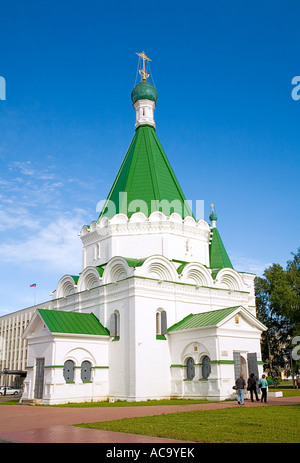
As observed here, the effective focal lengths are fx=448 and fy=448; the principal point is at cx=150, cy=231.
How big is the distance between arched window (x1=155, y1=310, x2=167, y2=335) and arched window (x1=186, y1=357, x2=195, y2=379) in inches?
72.0

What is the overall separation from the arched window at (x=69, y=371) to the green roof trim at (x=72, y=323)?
140 centimetres

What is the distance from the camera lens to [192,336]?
20.8m

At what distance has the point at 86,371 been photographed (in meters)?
21.1

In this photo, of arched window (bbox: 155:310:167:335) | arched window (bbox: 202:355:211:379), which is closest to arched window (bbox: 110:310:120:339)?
arched window (bbox: 155:310:167:335)

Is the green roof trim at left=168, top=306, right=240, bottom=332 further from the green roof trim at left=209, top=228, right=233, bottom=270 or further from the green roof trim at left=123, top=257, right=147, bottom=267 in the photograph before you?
the green roof trim at left=209, top=228, right=233, bottom=270

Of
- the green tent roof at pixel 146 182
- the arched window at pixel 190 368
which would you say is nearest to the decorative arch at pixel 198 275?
the green tent roof at pixel 146 182

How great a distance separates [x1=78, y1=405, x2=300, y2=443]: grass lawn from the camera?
806cm

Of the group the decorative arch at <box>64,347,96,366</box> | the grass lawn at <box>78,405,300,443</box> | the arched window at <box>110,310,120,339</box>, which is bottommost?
the grass lawn at <box>78,405,300,443</box>

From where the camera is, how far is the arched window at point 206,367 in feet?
65.4

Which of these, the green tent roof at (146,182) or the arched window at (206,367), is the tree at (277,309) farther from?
the arched window at (206,367)

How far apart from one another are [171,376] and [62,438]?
13.5 metres

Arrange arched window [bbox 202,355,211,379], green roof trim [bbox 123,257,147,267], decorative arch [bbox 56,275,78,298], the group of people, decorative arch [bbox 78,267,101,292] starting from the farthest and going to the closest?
decorative arch [bbox 56,275,78,298] < decorative arch [bbox 78,267,101,292] < green roof trim [bbox 123,257,147,267] < arched window [bbox 202,355,211,379] < the group of people

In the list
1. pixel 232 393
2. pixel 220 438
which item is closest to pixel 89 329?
pixel 232 393
